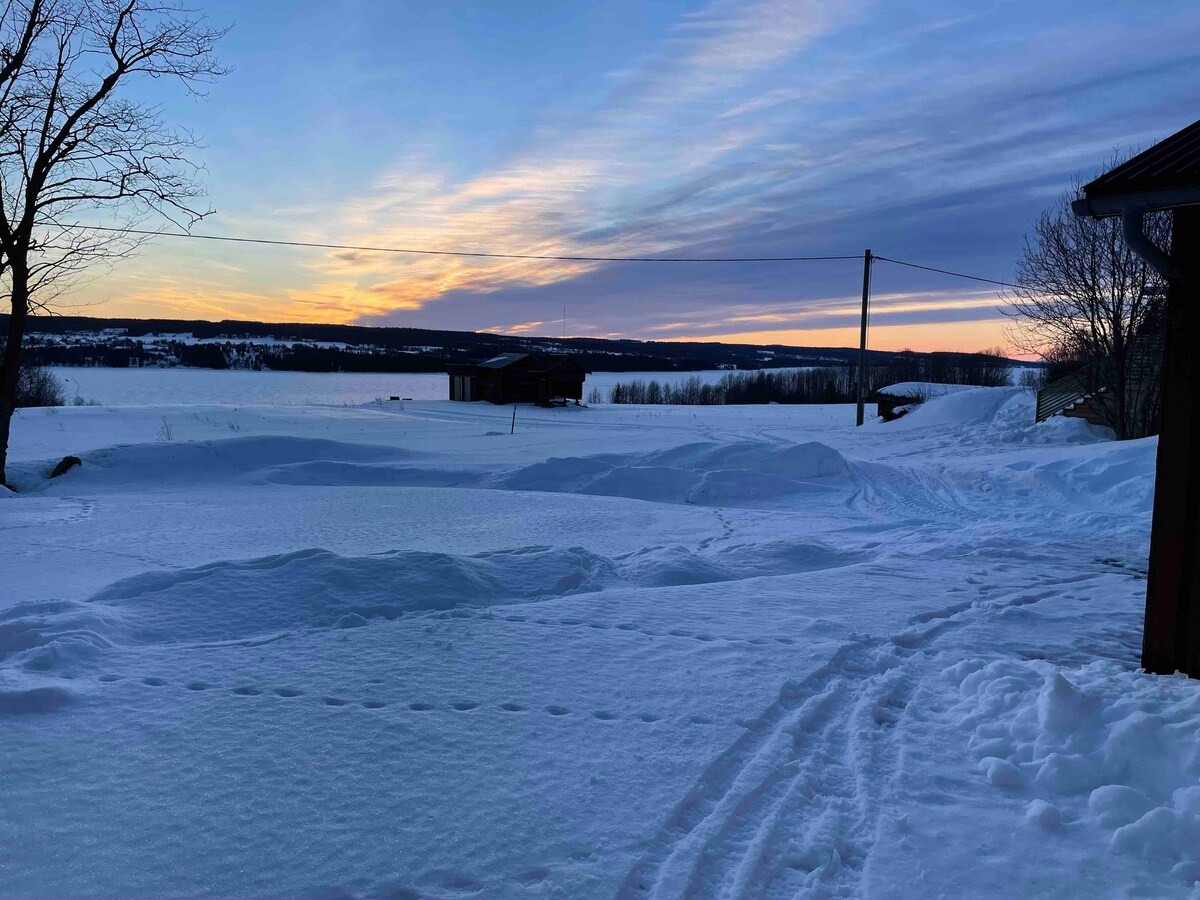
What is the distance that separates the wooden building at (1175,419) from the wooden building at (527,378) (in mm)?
44071

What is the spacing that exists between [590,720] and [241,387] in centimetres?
6932

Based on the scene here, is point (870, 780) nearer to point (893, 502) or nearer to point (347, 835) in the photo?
point (347, 835)

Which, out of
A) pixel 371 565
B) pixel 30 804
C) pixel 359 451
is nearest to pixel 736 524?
pixel 371 565

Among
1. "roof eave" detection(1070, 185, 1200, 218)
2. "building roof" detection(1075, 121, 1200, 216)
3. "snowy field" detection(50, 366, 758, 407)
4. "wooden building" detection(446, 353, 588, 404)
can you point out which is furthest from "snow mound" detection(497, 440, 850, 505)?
"wooden building" detection(446, 353, 588, 404)

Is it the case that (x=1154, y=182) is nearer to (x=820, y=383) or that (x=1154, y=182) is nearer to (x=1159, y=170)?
(x=1159, y=170)

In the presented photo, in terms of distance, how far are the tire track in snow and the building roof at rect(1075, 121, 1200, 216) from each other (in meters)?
3.23

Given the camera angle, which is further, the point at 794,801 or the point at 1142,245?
the point at 1142,245

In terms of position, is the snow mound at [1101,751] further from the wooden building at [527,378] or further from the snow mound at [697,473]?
the wooden building at [527,378]

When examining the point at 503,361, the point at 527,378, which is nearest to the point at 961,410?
the point at 527,378

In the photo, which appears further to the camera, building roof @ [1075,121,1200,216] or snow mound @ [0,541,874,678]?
snow mound @ [0,541,874,678]

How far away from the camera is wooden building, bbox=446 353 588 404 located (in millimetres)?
48969

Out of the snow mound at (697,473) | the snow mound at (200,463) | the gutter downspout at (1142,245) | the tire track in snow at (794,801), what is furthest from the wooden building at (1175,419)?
the snow mound at (200,463)

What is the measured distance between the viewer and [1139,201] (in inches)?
187

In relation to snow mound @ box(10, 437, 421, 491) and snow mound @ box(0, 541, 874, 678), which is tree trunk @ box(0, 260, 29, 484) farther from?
snow mound @ box(0, 541, 874, 678)
